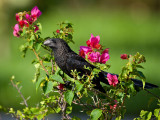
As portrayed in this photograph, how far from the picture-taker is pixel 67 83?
3029 millimetres

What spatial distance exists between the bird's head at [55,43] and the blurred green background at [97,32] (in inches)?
42.9

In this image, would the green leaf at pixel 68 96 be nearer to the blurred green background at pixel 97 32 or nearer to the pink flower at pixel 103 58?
the pink flower at pixel 103 58

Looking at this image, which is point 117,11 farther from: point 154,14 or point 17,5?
point 17,5

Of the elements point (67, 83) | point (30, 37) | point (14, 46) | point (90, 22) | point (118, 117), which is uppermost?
point (90, 22)

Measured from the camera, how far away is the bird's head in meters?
3.15

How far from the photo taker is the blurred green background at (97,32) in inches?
248

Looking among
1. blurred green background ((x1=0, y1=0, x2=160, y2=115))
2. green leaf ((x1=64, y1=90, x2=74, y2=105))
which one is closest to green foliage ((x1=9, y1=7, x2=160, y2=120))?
green leaf ((x1=64, y1=90, x2=74, y2=105))

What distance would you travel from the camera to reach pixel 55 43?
3.18 meters

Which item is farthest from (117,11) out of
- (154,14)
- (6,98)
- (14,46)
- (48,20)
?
(6,98)

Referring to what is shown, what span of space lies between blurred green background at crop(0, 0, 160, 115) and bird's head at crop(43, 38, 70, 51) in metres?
1.09

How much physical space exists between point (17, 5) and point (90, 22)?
6.58 feet

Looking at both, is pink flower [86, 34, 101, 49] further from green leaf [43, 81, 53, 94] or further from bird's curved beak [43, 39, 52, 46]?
green leaf [43, 81, 53, 94]

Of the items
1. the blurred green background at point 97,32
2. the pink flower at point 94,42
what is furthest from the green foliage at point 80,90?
the blurred green background at point 97,32

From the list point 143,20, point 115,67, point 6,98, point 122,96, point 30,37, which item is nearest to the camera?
point 122,96
